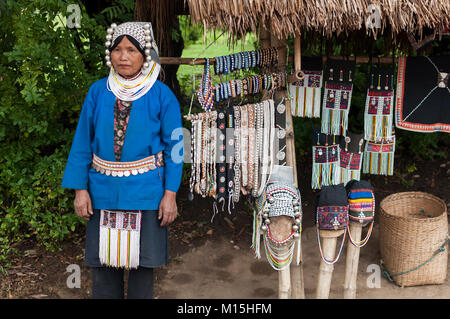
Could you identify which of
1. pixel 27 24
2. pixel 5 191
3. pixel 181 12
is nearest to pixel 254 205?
pixel 181 12

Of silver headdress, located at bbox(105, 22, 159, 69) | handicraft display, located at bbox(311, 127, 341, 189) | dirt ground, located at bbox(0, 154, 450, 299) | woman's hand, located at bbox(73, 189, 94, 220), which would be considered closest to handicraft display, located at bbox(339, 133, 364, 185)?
handicraft display, located at bbox(311, 127, 341, 189)

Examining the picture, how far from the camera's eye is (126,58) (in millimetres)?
2652

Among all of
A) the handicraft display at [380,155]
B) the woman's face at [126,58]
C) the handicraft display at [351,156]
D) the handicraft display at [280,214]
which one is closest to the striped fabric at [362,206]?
the handicraft display at [280,214]

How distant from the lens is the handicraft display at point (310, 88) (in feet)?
12.3

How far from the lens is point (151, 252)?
113 inches

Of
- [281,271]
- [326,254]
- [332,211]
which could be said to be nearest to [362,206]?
[332,211]

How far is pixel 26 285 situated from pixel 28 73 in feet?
5.30

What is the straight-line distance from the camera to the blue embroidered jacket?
9.00 feet

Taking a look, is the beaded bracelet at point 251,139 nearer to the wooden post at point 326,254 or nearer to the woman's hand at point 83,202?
the wooden post at point 326,254

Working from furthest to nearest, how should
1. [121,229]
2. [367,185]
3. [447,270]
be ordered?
[447,270]
[367,185]
[121,229]

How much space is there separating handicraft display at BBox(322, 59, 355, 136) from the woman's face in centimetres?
169

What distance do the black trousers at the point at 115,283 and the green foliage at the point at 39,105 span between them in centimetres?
119

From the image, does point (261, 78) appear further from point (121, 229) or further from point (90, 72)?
point (90, 72)

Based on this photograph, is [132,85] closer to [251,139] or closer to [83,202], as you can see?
[83,202]
